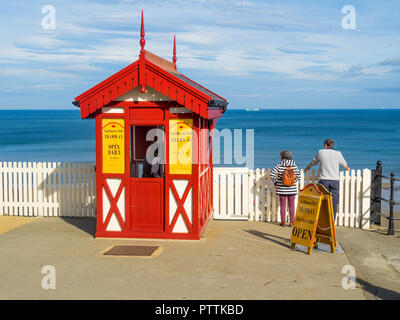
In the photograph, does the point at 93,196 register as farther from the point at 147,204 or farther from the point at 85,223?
the point at 147,204

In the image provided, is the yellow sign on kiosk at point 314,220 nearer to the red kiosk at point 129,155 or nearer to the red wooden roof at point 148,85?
the red kiosk at point 129,155

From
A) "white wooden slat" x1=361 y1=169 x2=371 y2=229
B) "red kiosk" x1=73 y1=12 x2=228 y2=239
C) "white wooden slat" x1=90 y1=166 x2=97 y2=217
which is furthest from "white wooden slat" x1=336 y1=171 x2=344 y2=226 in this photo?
"white wooden slat" x1=90 y1=166 x2=97 y2=217

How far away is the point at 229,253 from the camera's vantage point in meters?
8.64

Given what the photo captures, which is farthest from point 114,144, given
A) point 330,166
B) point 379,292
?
point 379,292

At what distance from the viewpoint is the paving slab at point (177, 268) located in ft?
21.7

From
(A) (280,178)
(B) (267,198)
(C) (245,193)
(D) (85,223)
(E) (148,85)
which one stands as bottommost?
(D) (85,223)

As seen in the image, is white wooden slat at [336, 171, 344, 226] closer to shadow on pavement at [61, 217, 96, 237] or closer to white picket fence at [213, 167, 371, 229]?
white picket fence at [213, 167, 371, 229]

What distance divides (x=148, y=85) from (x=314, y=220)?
4.06m

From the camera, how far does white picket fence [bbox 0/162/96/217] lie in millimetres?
11617

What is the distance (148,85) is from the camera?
918cm

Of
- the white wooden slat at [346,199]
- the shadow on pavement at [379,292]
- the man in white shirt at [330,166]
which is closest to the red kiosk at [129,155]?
the man in white shirt at [330,166]

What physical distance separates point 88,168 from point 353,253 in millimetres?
6398

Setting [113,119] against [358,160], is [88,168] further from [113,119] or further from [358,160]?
[358,160]

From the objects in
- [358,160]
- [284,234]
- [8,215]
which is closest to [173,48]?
[284,234]
